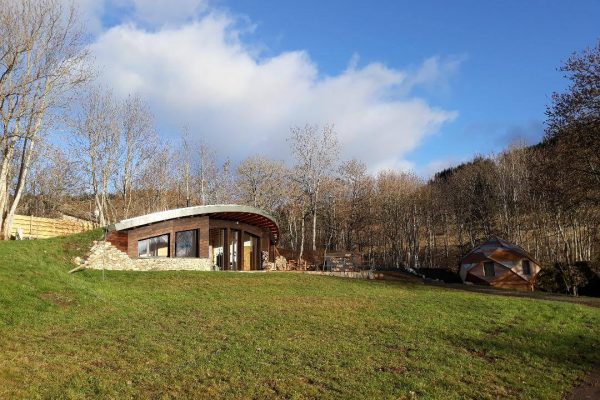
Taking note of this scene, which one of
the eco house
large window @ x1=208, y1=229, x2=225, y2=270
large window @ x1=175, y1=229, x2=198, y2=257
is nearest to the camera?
the eco house

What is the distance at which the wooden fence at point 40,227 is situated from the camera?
1131 inches

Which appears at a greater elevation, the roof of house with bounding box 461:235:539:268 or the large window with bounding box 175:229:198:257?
the large window with bounding box 175:229:198:257

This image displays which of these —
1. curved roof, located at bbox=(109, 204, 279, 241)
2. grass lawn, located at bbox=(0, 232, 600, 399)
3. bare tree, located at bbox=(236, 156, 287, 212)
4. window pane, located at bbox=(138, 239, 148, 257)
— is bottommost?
grass lawn, located at bbox=(0, 232, 600, 399)

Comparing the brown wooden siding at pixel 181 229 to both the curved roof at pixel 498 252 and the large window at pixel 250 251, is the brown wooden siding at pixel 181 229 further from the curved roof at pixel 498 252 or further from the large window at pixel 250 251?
the curved roof at pixel 498 252

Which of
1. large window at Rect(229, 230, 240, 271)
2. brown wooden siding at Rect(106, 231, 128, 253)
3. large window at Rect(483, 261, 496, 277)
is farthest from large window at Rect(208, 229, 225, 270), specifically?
large window at Rect(483, 261, 496, 277)

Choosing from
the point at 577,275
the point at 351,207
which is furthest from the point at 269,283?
the point at 351,207

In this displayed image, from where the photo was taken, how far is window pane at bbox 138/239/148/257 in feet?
77.7

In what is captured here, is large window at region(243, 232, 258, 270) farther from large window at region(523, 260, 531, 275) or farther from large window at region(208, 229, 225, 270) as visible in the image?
large window at region(523, 260, 531, 275)

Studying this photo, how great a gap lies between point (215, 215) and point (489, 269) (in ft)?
62.8

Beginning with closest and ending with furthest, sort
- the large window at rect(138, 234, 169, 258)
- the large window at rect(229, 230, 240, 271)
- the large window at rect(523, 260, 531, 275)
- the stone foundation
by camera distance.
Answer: the stone foundation
the large window at rect(138, 234, 169, 258)
the large window at rect(229, 230, 240, 271)
the large window at rect(523, 260, 531, 275)

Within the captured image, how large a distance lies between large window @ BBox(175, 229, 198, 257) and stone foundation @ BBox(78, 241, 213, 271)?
802 mm

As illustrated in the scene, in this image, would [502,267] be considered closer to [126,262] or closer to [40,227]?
[126,262]

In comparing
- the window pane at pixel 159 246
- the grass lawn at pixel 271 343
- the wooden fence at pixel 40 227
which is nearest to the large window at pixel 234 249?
the window pane at pixel 159 246

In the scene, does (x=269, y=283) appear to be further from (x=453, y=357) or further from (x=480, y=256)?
(x=480, y=256)
